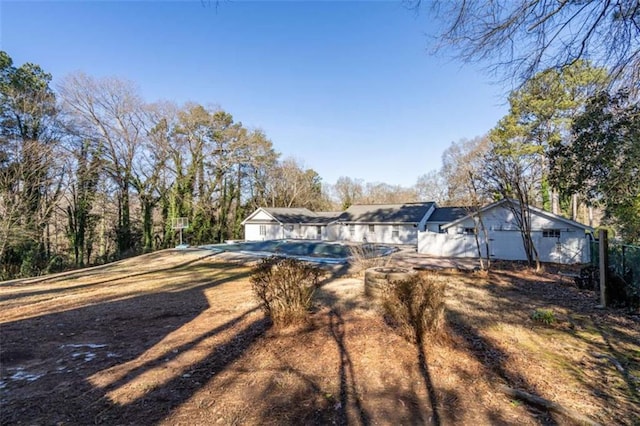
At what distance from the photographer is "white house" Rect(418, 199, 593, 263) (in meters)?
15.8

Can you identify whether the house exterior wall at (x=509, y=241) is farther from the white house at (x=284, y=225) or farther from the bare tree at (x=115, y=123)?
the bare tree at (x=115, y=123)

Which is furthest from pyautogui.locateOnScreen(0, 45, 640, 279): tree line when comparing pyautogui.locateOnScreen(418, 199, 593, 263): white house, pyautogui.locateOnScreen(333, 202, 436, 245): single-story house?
pyautogui.locateOnScreen(333, 202, 436, 245): single-story house

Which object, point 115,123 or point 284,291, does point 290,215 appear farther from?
point 284,291

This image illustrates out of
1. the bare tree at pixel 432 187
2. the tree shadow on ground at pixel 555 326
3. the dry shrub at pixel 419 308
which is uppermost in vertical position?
the bare tree at pixel 432 187

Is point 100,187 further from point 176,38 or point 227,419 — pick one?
point 227,419

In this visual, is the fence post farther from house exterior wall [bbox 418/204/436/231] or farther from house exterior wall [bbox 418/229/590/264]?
house exterior wall [bbox 418/204/436/231]

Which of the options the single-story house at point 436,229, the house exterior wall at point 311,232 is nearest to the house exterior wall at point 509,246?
the single-story house at point 436,229

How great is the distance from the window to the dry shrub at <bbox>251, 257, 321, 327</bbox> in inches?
636

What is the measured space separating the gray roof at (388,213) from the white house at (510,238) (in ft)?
18.6

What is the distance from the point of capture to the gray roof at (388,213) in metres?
25.9

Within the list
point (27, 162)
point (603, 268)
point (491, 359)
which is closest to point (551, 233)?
point (603, 268)

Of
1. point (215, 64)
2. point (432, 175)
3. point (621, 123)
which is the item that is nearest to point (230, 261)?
point (215, 64)

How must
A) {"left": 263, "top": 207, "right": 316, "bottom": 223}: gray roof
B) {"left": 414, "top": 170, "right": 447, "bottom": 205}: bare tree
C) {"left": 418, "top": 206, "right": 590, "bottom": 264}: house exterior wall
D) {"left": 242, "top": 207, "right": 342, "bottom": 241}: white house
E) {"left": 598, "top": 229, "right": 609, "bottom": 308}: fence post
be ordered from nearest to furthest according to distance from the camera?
{"left": 598, "top": 229, "right": 609, "bottom": 308}: fence post → {"left": 418, "top": 206, "right": 590, "bottom": 264}: house exterior wall → {"left": 242, "top": 207, "right": 342, "bottom": 241}: white house → {"left": 263, "top": 207, "right": 316, "bottom": 223}: gray roof → {"left": 414, "top": 170, "right": 447, "bottom": 205}: bare tree

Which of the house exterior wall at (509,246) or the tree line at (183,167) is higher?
the tree line at (183,167)
